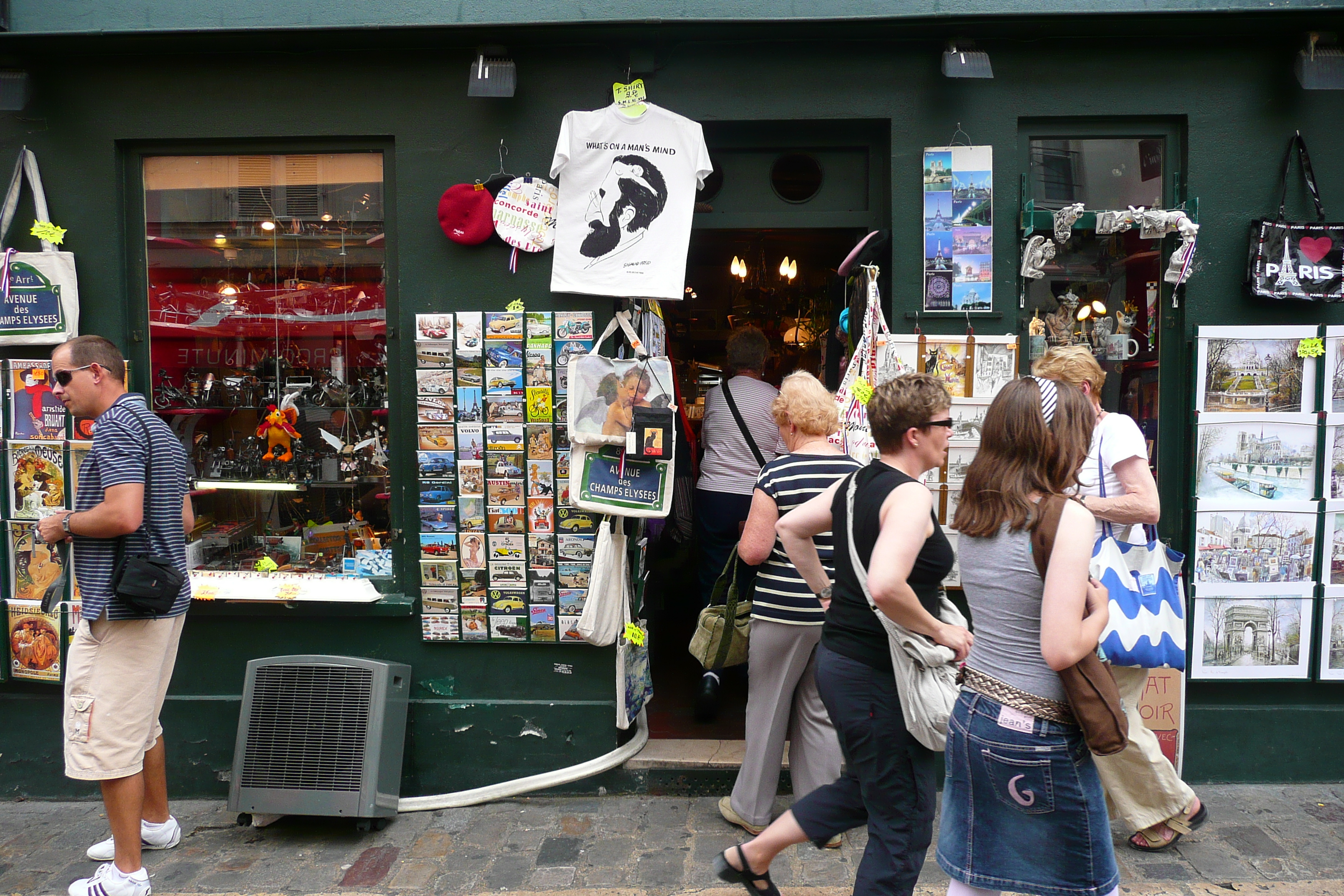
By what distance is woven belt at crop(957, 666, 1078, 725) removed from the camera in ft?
8.18

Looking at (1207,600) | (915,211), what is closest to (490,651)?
(915,211)

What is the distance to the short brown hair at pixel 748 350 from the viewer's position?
5484 mm

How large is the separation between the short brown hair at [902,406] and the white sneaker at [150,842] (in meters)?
3.61

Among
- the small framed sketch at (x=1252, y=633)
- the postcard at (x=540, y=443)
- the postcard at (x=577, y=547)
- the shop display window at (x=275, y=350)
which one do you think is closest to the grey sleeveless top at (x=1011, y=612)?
the postcard at (x=577, y=547)

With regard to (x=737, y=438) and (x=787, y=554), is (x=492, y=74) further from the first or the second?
(x=787, y=554)

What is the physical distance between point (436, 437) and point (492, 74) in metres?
1.78

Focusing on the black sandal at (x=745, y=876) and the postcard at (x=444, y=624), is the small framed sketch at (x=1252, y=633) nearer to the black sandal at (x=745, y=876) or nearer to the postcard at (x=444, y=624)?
the black sandal at (x=745, y=876)

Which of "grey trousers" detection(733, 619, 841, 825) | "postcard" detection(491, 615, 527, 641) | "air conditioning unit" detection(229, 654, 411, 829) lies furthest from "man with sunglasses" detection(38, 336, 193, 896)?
"grey trousers" detection(733, 619, 841, 825)

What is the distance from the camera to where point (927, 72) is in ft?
15.0

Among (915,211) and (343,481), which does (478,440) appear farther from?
(915,211)

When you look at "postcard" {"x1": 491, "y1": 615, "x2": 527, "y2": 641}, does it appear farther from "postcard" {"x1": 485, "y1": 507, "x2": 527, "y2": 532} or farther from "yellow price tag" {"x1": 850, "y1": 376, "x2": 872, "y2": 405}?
"yellow price tag" {"x1": 850, "y1": 376, "x2": 872, "y2": 405}

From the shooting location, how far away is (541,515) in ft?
15.4

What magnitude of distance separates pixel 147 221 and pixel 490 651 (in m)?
2.90

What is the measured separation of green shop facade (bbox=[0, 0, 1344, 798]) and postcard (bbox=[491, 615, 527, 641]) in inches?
2.3
